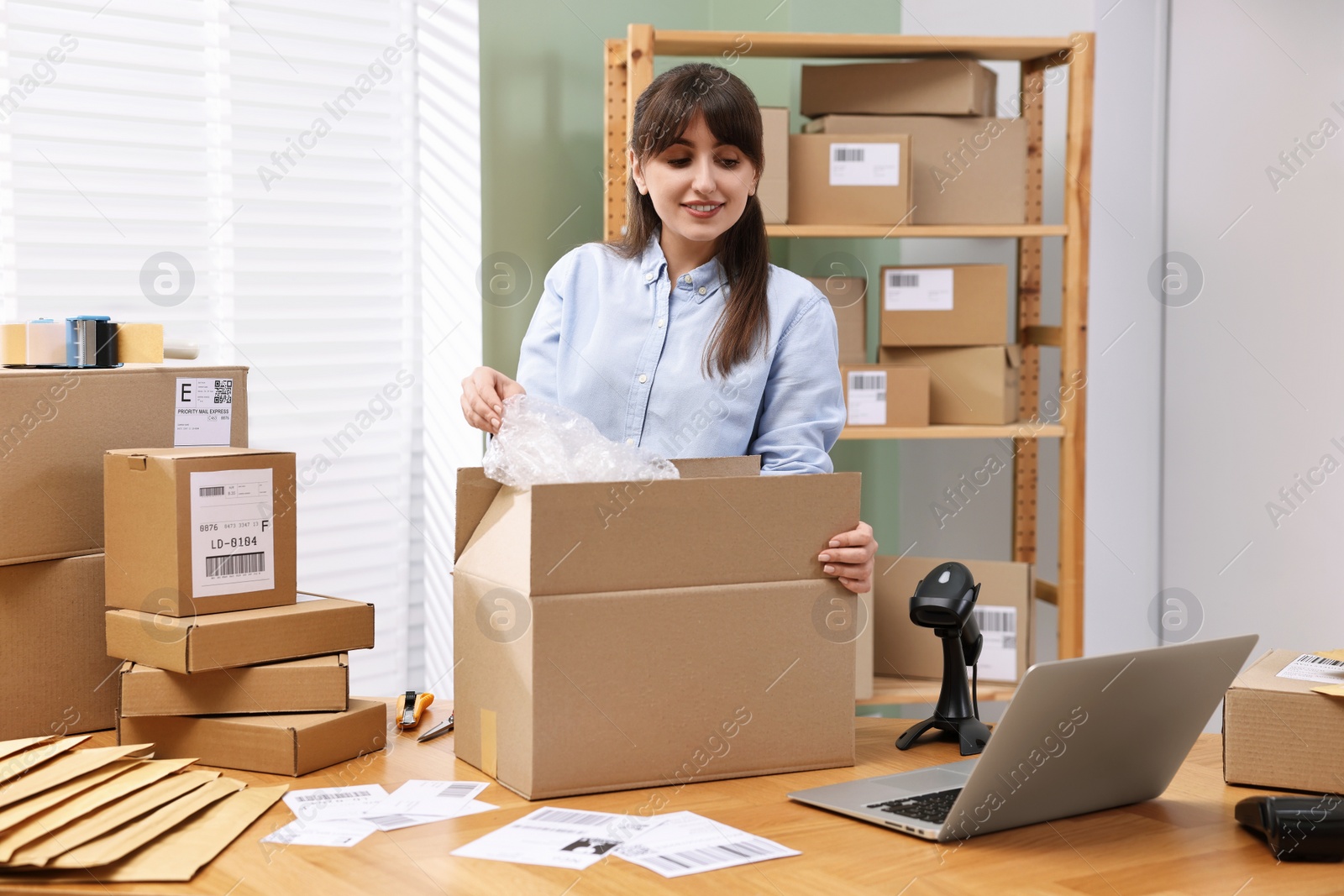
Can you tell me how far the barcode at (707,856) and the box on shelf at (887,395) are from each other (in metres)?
1.65

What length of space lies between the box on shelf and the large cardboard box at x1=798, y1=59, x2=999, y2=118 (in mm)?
560

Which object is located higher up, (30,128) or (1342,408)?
(30,128)

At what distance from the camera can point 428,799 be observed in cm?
114

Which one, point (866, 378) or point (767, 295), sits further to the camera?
point (866, 378)

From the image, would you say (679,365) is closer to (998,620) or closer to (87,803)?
(87,803)

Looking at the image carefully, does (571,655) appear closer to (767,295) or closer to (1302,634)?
(767,295)

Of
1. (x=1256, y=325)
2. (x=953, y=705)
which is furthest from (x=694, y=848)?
(x=1256, y=325)

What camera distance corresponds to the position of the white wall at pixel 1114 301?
9.02 ft

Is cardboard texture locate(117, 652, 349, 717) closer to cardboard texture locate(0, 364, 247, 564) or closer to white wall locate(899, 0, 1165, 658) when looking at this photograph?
cardboard texture locate(0, 364, 247, 564)

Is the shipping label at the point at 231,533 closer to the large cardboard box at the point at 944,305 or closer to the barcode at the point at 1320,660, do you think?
the barcode at the point at 1320,660

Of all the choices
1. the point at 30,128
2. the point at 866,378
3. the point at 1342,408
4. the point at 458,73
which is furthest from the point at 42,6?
the point at 1342,408

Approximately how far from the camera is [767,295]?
67.1 inches

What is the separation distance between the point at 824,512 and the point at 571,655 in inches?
12.0

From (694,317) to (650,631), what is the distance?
68 cm
